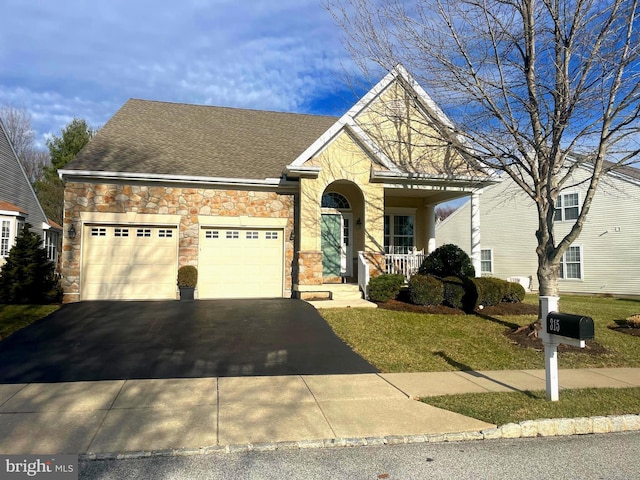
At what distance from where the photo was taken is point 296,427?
509cm

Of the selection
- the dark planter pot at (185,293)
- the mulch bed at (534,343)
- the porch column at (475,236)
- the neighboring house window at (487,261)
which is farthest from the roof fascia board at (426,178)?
the neighboring house window at (487,261)

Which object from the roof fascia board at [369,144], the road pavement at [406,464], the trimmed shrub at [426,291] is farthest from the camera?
the roof fascia board at [369,144]

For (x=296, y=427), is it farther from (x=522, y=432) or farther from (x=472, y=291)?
(x=472, y=291)

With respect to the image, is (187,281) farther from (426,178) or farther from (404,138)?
(404,138)

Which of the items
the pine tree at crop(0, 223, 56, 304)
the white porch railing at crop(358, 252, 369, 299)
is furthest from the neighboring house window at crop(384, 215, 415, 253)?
the pine tree at crop(0, 223, 56, 304)

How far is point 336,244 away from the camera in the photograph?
15.5 metres

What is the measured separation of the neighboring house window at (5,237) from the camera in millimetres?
17127

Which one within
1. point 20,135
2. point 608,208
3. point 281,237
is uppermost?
point 20,135

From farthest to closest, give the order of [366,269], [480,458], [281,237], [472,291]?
[281,237] → [366,269] → [472,291] → [480,458]

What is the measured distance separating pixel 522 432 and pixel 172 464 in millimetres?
3726

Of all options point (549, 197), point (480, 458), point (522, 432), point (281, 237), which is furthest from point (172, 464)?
point (281, 237)

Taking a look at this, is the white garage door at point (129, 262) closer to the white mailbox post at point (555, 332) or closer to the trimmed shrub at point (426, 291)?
the trimmed shrub at point (426, 291)

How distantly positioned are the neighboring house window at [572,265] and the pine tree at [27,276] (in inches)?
872

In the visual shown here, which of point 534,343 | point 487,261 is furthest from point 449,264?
point 487,261
